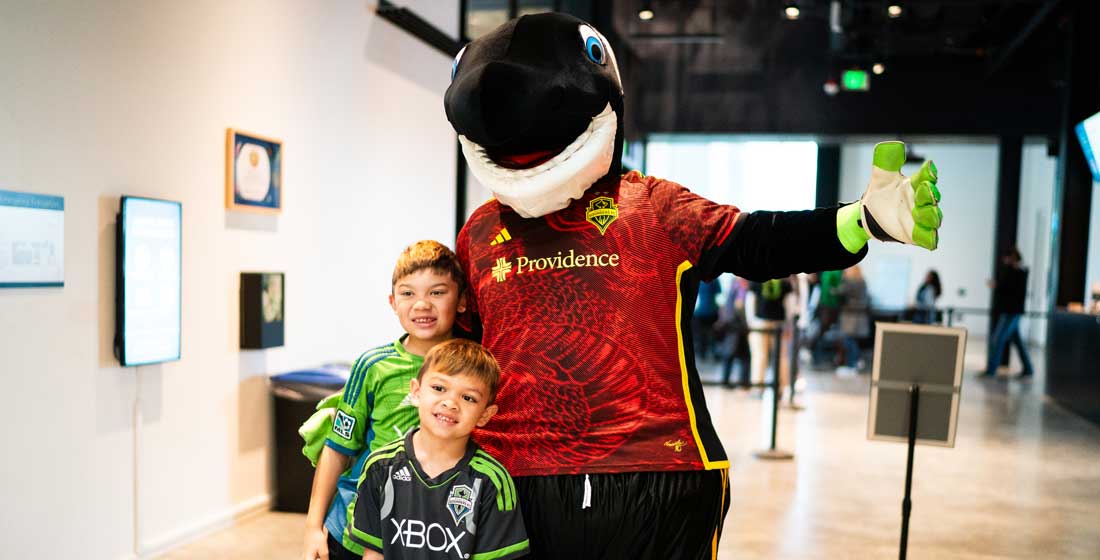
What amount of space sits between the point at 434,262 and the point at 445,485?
52 cm

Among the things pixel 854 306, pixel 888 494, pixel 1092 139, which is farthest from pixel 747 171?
pixel 888 494

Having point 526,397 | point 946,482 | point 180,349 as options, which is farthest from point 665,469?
point 946,482

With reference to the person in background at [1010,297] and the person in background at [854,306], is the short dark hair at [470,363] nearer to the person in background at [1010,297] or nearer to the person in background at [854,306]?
the person in background at [1010,297]

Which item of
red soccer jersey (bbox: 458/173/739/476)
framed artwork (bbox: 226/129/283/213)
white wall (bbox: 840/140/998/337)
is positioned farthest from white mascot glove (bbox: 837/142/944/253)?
white wall (bbox: 840/140/998/337)

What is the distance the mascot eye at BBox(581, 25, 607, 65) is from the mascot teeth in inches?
3.6

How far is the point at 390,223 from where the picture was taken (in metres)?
5.76

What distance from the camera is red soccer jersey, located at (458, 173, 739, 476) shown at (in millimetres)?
1566

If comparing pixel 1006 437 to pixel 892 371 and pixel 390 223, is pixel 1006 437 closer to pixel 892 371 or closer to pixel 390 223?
pixel 892 371

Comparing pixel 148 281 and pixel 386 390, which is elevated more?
pixel 148 281

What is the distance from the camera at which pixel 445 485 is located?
5.54 ft

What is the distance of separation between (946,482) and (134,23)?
17.4ft

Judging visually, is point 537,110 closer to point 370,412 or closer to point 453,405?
point 453,405

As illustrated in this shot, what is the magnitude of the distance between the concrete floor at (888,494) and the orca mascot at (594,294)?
9.00 feet

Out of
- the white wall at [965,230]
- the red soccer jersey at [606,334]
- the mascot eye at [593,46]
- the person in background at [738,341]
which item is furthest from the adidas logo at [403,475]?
the white wall at [965,230]
